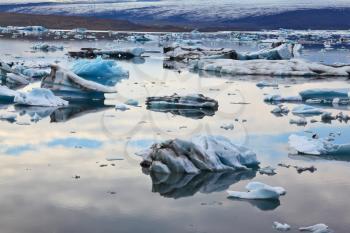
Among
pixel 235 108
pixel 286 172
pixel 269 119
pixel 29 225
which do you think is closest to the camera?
pixel 29 225

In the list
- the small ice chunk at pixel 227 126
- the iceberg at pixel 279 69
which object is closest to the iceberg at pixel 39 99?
the small ice chunk at pixel 227 126

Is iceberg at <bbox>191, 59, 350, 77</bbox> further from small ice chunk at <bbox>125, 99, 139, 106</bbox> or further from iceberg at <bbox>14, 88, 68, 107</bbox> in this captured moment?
iceberg at <bbox>14, 88, 68, 107</bbox>

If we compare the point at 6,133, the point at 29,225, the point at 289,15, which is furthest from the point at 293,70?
the point at 289,15

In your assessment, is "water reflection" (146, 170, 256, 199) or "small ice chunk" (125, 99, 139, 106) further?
"small ice chunk" (125, 99, 139, 106)

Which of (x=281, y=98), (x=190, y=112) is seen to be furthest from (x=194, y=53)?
(x=190, y=112)

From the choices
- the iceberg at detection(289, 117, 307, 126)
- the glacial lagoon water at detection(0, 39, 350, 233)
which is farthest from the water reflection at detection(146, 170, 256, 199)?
the iceberg at detection(289, 117, 307, 126)

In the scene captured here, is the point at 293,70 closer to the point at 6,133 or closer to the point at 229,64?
the point at 229,64

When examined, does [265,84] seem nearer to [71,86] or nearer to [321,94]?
[321,94]
